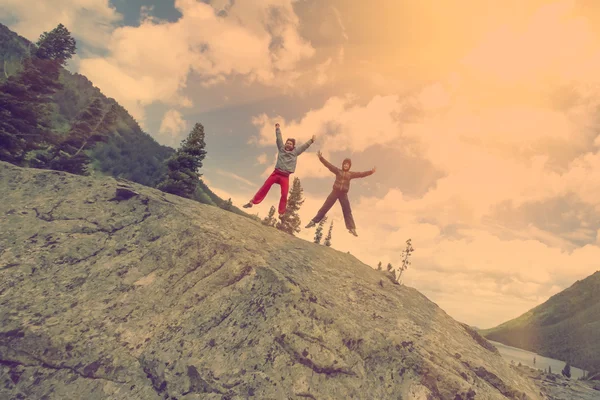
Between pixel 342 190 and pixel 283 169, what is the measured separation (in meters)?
2.51

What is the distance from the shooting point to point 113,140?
101 metres

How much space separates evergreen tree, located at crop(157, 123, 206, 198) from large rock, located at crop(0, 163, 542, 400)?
25952 millimetres

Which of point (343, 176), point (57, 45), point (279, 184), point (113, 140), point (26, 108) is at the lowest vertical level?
point (279, 184)

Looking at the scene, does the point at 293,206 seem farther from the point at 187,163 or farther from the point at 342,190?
the point at 342,190

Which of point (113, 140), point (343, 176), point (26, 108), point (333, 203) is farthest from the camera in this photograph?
point (113, 140)

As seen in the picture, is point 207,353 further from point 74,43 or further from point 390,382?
point 74,43

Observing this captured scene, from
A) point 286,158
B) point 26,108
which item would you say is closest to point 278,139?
point 286,158

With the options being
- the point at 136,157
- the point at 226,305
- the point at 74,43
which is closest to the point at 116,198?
the point at 226,305

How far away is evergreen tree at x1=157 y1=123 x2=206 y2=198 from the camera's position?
3475cm

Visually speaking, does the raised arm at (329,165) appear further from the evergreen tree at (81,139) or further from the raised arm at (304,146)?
the evergreen tree at (81,139)

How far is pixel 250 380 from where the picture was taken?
537cm

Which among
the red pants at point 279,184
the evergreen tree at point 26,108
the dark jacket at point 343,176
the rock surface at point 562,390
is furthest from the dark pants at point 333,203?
the evergreen tree at point 26,108

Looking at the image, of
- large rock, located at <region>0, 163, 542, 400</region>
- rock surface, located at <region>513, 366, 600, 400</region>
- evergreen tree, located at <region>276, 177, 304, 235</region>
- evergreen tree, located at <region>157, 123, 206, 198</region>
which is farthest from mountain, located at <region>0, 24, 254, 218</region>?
large rock, located at <region>0, 163, 542, 400</region>

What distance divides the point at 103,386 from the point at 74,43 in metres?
33.1
